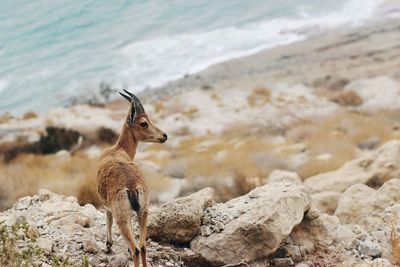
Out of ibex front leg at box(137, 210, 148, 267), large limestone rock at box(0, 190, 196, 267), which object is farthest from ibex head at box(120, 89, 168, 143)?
ibex front leg at box(137, 210, 148, 267)

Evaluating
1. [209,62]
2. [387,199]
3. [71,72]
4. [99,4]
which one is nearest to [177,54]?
[209,62]

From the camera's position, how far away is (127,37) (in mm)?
36156

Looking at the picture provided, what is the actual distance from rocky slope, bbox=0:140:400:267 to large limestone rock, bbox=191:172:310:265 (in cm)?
1

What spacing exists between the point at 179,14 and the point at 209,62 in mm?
7657

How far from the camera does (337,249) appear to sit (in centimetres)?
787

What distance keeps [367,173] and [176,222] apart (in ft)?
23.5

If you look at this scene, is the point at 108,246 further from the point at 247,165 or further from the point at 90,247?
the point at 247,165

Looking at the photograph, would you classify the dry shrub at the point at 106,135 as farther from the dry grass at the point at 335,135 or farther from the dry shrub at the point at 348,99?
the dry shrub at the point at 348,99

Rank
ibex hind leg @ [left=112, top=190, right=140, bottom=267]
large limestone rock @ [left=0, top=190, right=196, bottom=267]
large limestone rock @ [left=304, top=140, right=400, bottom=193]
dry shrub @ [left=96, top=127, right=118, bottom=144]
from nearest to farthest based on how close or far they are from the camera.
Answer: ibex hind leg @ [left=112, top=190, right=140, bottom=267] → large limestone rock @ [left=0, top=190, right=196, bottom=267] → large limestone rock @ [left=304, top=140, right=400, bottom=193] → dry shrub @ [left=96, top=127, right=118, bottom=144]

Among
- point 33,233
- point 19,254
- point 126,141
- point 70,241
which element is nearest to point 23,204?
point 33,233

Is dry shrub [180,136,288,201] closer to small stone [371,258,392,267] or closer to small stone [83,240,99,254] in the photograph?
small stone [371,258,392,267]

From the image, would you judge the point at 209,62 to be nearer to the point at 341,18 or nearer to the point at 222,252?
the point at 341,18

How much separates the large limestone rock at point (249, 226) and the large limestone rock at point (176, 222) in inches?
5.7

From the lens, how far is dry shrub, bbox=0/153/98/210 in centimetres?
1276
